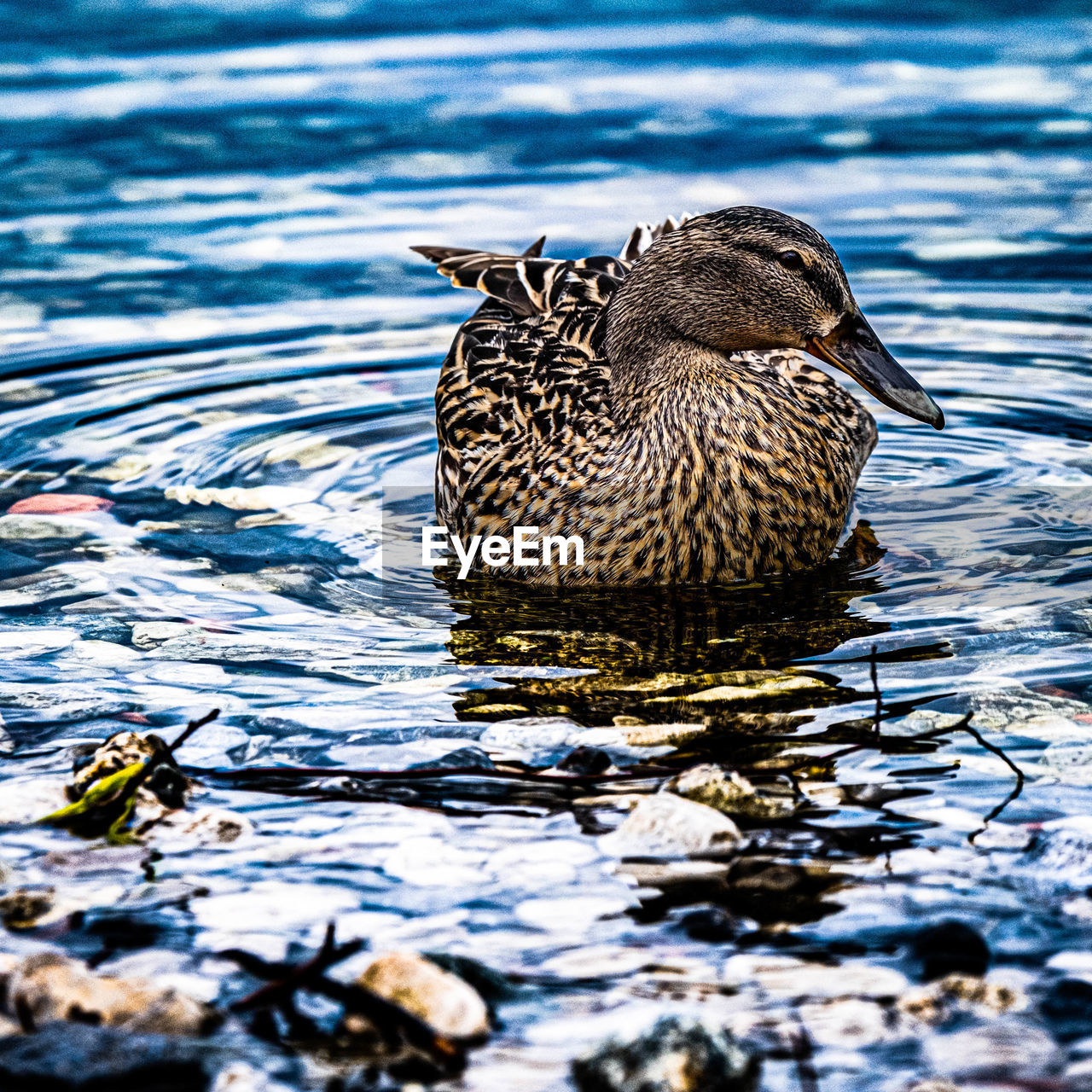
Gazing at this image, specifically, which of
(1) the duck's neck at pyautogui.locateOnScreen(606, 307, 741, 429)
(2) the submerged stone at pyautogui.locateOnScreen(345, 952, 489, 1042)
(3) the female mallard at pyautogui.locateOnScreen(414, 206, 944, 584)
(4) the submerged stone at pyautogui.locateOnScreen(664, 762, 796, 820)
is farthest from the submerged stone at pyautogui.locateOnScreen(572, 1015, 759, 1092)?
(1) the duck's neck at pyautogui.locateOnScreen(606, 307, 741, 429)

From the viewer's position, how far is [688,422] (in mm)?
6406

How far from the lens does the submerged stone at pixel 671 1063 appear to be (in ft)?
10.8

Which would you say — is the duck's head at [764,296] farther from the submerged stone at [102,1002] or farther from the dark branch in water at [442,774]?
the submerged stone at [102,1002]

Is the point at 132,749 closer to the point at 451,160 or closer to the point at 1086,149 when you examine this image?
the point at 451,160

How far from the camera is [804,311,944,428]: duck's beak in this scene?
6.18 metres

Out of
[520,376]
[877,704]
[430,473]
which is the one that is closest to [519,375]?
[520,376]

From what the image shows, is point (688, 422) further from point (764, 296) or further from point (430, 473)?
point (430, 473)

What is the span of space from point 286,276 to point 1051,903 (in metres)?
7.21

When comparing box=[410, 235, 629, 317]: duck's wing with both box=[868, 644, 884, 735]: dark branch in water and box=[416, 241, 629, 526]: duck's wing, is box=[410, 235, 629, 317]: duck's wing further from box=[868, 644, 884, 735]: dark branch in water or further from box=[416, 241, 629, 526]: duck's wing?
box=[868, 644, 884, 735]: dark branch in water

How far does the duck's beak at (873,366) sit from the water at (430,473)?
0.66 meters

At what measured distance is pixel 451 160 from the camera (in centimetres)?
1205

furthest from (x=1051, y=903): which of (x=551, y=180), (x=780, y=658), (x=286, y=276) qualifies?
(x=551, y=180)

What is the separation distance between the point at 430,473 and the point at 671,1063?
189 inches
